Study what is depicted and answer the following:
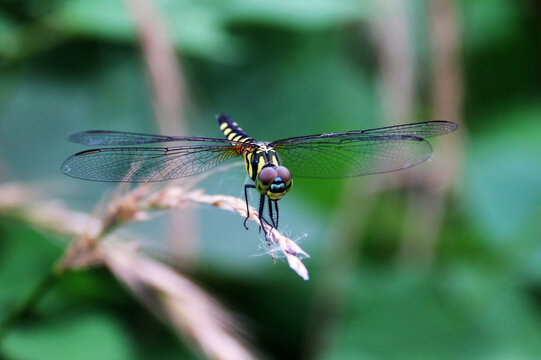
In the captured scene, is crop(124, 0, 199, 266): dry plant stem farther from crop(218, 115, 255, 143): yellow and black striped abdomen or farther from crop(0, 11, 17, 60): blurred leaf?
crop(0, 11, 17, 60): blurred leaf

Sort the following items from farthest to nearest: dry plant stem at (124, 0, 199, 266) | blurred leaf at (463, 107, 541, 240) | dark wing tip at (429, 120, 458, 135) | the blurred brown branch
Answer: blurred leaf at (463, 107, 541, 240), dry plant stem at (124, 0, 199, 266), dark wing tip at (429, 120, 458, 135), the blurred brown branch

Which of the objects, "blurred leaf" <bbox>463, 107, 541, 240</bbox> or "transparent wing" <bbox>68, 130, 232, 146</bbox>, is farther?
"blurred leaf" <bbox>463, 107, 541, 240</bbox>

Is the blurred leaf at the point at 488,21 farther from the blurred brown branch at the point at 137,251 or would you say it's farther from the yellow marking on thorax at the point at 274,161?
the blurred brown branch at the point at 137,251

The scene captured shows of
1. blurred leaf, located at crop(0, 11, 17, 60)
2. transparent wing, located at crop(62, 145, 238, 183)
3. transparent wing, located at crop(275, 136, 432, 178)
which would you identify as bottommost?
transparent wing, located at crop(62, 145, 238, 183)

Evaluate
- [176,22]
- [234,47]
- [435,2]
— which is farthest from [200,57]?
[435,2]

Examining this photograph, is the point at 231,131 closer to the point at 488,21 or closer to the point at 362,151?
the point at 362,151

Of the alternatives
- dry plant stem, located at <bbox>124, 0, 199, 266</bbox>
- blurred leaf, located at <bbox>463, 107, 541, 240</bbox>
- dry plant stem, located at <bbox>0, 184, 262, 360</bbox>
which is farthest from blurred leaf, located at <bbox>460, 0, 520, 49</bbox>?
dry plant stem, located at <bbox>0, 184, 262, 360</bbox>

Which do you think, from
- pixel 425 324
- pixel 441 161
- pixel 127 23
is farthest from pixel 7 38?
pixel 425 324
